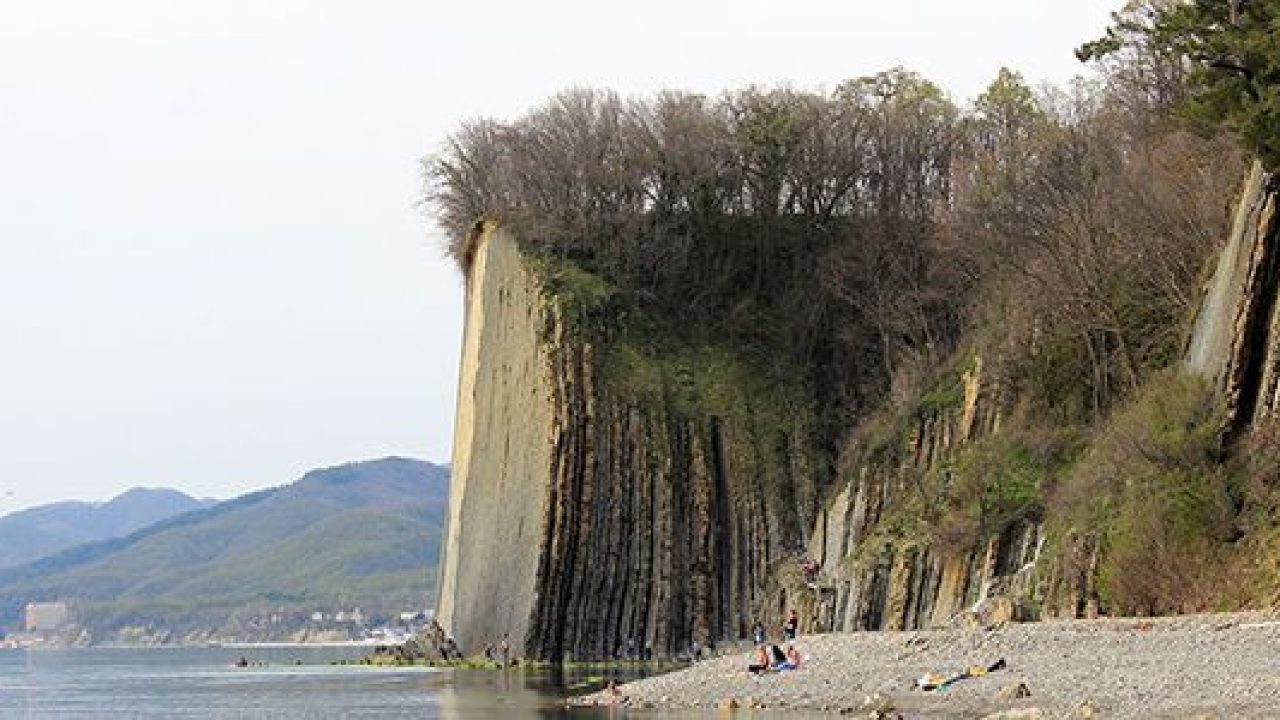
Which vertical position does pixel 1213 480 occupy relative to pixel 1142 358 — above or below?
below

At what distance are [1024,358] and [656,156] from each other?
26461 millimetres

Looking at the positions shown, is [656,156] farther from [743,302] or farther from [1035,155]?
[1035,155]

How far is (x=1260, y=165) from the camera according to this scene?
48.2 m

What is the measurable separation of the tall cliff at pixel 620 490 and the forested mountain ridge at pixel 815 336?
11 cm

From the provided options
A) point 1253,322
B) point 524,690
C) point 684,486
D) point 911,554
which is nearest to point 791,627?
point 911,554

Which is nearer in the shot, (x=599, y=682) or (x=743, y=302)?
(x=599, y=682)

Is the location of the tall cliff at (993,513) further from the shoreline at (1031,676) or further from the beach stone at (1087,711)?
the beach stone at (1087,711)

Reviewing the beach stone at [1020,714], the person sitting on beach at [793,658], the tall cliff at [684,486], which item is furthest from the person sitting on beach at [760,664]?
the beach stone at [1020,714]

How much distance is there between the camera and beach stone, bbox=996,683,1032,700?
38.0 m

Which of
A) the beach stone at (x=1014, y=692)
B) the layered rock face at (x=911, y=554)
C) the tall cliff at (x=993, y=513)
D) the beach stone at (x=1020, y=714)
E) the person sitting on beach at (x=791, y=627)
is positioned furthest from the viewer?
the person sitting on beach at (x=791, y=627)

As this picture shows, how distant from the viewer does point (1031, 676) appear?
130ft

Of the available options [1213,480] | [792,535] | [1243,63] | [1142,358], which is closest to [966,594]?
[1142,358]

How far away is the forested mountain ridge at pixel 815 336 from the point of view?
196ft

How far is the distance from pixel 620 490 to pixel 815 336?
1100 centimetres
